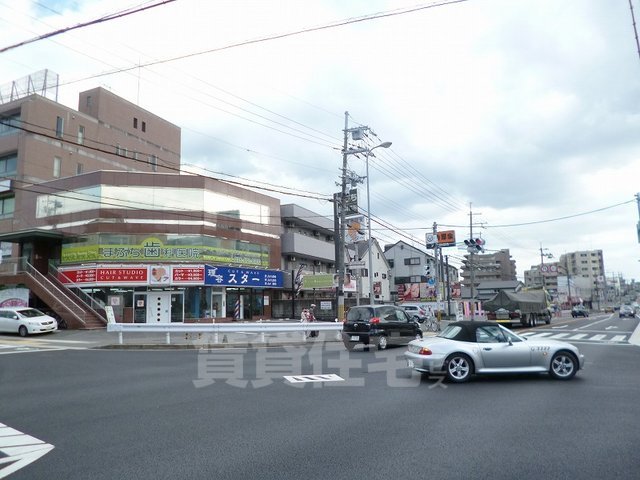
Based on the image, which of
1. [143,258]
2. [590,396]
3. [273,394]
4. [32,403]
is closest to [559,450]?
[590,396]

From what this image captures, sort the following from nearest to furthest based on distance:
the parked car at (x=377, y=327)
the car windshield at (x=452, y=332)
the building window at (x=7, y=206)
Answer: the car windshield at (x=452, y=332) → the parked car at (x=377, y=327) → the building window at (x=7, y=206)

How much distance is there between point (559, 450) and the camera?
547 centimetres

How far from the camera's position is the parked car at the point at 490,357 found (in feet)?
33.2

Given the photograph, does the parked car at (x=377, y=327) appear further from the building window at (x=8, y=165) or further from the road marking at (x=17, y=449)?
the building window at (x=8, y=165)

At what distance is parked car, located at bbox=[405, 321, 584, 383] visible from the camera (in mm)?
10109

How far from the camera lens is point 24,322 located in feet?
82.6

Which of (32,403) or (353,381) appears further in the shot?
(353,381)

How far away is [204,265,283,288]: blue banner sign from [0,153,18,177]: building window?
2135 centimetres

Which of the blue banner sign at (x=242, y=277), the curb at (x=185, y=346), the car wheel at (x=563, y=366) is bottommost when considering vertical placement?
the curb at (x=185, y=346)

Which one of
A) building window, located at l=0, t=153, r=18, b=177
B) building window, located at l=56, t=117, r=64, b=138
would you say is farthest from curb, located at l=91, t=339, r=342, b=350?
building window, located at l=56, t=117, r=64, b=138

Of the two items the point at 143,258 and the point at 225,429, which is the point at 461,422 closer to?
the point at 225,429

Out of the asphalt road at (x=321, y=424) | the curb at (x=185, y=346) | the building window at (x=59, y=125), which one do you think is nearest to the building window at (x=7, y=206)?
the building window at (x=59, y=125)

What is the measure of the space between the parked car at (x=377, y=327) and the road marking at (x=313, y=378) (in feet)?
20.4

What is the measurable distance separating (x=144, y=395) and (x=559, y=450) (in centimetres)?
699
